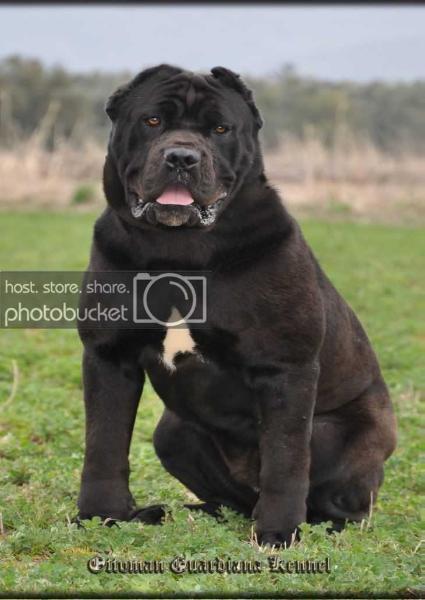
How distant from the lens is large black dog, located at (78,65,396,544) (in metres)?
3.81

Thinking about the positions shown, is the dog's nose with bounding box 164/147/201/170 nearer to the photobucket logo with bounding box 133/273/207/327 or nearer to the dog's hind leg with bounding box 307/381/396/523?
the photobucket logo with bounding box 133/273/207/327

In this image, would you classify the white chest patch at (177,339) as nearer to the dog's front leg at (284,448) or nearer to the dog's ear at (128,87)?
the dog's front leg at (284,448)

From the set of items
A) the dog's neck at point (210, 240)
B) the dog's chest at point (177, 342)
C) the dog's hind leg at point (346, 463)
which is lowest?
the dog's hind leg at point (346, 463)

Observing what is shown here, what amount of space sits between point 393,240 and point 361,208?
4611 mm

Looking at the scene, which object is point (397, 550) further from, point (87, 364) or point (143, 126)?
point (143, 126)

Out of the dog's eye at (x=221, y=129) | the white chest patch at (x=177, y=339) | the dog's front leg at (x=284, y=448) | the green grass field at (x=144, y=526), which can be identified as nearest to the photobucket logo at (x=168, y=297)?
the white chest patch at (x=177, y=339)

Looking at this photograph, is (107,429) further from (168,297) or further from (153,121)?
(153,121)

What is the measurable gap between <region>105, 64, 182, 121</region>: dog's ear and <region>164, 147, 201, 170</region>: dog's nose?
0.39m

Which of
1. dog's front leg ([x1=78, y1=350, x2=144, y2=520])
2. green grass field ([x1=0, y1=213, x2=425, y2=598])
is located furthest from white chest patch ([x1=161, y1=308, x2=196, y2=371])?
green grass field ([x1=0, y1=213, x2=425, y2=598])

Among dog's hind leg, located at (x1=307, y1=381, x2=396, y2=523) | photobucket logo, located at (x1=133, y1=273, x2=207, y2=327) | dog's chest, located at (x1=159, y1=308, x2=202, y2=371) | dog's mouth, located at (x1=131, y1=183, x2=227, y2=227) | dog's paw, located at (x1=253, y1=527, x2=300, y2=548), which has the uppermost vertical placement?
dog's mouth, located at (x1=131, y1=183, x2=227, y2=227)

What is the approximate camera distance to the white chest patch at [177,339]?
384cm

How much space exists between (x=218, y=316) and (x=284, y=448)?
21.9 inches

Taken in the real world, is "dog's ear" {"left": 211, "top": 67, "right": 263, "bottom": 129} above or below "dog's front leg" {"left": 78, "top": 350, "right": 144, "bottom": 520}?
above

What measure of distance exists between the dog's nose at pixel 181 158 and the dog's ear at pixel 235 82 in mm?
425
